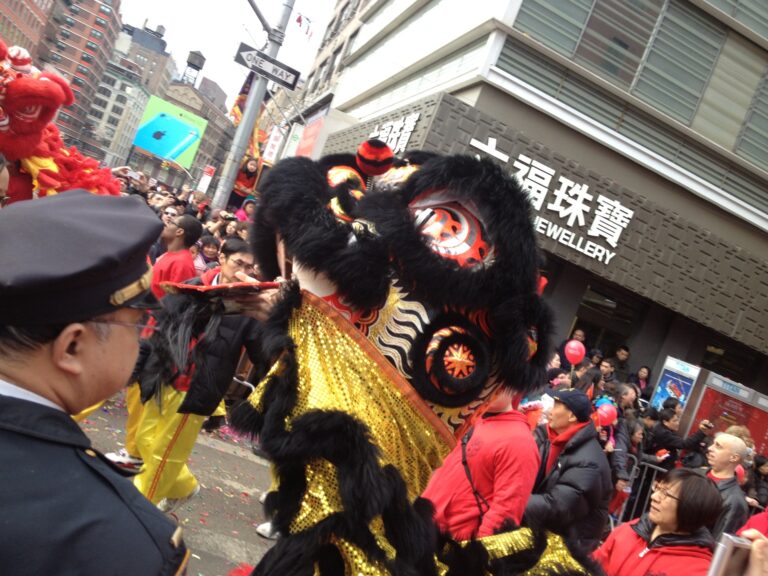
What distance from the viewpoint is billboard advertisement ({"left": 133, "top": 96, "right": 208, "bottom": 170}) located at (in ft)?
87.8

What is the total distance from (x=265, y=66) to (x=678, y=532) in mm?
9979

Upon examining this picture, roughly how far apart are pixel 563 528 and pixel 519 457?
1.14m

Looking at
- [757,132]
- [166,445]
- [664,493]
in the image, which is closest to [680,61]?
[757,132]

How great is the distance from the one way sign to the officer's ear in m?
11.0

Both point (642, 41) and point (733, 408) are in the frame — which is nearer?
point (733, 408)

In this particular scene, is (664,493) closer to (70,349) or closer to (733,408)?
(70,349)

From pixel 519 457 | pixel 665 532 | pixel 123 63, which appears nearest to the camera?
pixel 519 457

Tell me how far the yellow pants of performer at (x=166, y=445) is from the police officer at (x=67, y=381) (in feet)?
10.5

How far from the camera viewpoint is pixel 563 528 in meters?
2.14

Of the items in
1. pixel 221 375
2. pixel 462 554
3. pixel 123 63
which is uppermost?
pixel 123 63

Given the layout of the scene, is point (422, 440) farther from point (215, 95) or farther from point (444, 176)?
point (215, 95)

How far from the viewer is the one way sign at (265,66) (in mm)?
11547

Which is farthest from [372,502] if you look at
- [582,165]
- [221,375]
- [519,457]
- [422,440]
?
[582,165]

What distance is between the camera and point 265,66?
38.2 feet
